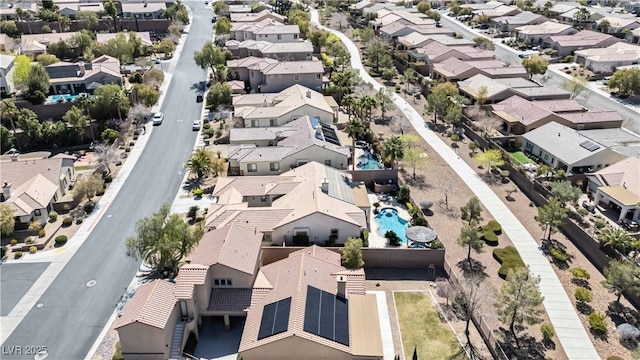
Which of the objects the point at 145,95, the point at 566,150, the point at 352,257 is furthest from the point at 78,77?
the point at 566,150

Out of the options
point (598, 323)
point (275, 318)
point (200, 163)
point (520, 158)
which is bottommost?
point (598, 323)

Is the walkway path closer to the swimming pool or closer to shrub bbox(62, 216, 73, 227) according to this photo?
the swimming pool

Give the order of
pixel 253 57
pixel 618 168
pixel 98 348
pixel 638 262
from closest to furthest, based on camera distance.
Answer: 1. pixel 98 348
2. pixel 638 262
3. pixel 618 168
4. pixel 253 57

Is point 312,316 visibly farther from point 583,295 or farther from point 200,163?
point 200,163

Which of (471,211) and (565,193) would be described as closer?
(471,211)

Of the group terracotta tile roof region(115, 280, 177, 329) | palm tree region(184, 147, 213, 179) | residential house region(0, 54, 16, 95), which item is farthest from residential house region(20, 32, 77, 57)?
terracotta tile roof region(115, 280, 177, 329)

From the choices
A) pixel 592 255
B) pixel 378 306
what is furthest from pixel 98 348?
pixel 592 255

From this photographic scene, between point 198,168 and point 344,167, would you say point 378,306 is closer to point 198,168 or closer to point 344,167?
point 344,167
